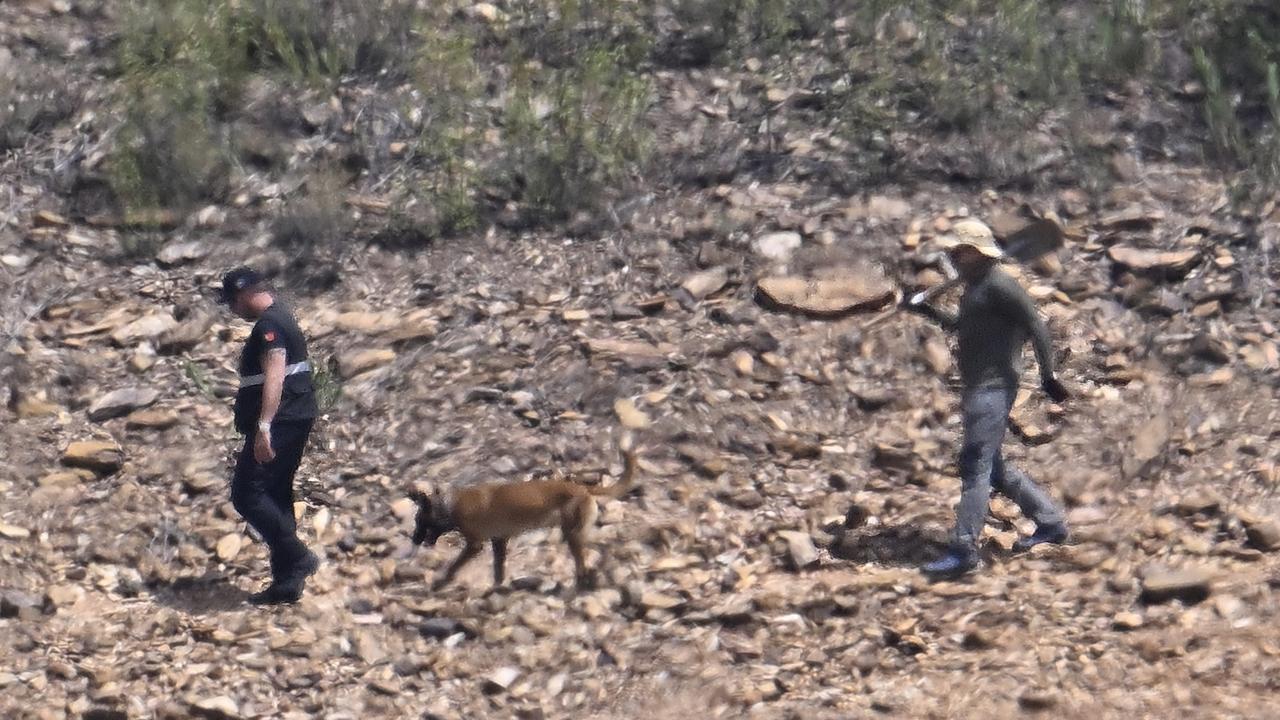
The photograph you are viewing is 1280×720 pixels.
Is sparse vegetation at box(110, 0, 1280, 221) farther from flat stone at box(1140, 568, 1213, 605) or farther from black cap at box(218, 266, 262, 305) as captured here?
flat stone at box(1140, 568, 1213, 605)

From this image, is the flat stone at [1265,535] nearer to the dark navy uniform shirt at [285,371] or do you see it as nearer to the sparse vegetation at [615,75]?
the sparse vegetation at [615,75]

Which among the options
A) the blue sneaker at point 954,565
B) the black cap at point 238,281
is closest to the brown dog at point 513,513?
the black cap at point 238,281

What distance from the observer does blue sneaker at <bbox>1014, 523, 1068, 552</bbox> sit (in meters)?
6.32

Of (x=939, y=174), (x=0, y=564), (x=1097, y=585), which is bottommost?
(x=0, y=564)

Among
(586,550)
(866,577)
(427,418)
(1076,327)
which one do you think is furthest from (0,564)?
(1076,327)

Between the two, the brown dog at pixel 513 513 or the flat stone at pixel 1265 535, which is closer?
the flat stone at pixel 1265 535

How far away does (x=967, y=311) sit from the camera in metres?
6.11

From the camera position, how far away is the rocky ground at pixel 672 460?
589 centimetres

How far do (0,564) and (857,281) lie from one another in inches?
172

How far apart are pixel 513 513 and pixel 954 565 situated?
181 centimetres

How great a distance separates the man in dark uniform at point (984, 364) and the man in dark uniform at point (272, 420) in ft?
8.81

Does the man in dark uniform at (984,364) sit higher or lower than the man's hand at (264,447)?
higher

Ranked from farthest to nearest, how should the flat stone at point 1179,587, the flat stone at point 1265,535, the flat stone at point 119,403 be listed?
the flat stone at point 119,403
the flat stone at point 1265,535
the flat stone at point 1179,587

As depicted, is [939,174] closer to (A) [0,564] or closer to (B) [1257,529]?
(B) [1257,529]
